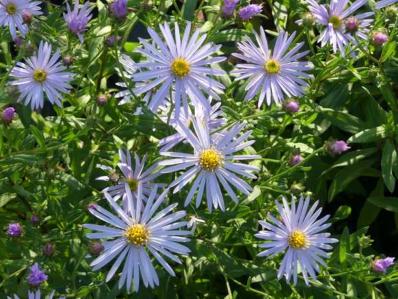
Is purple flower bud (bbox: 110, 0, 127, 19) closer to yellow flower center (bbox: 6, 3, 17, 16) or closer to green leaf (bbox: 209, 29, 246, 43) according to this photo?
green leaf (bbox: 209, 29, 246, 43)

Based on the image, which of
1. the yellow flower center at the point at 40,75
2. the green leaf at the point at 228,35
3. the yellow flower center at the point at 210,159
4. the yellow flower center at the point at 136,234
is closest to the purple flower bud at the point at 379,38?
the green leaf at the point at 228,35

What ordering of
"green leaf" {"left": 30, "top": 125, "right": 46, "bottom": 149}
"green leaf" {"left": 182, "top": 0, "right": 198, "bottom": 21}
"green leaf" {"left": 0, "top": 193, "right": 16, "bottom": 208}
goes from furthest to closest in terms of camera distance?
1. "green leaf" {"left": 182, "top": 0, "right": 198, "bottom": 21}
2. "green leaf" {"left": 0, "top": 193, "right": 16, "bottom": 208}
3. "green leaf" {"left": 30, "top": 125, "right": 46, "bottom": 149}

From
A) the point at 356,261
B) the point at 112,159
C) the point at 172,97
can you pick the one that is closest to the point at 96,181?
the point at 112,159

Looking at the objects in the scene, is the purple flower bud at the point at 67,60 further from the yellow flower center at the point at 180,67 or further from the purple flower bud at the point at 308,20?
the purple flower bud at the point at 308,20

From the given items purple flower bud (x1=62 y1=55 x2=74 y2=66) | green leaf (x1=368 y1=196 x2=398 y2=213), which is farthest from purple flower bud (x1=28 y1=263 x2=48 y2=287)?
green leaf (x1=368 y1=196 x2=398 y2=213)

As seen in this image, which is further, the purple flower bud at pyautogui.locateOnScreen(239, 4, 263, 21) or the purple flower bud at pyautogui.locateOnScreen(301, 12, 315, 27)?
the purple flower bud at pyautogui.locateOnScreen(301, 12, 315, 27)

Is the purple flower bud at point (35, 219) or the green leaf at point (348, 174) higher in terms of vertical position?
the green leaf at point (348, 174)
